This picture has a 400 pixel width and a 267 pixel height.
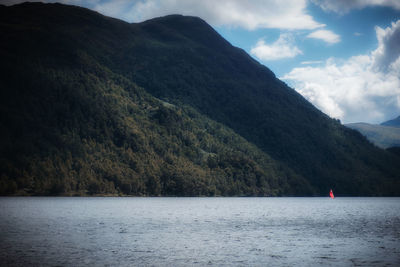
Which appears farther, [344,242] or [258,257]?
[344,242]

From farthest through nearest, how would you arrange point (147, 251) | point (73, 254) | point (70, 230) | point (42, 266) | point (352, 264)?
1. point (70, 230)
2. point (147, 251)
3. point (73, 254)
4. point (352, 264)
5. point (42, 266)

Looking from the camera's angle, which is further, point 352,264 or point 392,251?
point 392,251

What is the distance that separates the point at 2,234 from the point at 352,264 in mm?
46804

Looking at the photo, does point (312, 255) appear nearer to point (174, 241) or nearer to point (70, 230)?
point (174, 241)

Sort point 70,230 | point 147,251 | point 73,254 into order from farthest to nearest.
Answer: point 70,230, point 147,251, point 73,254

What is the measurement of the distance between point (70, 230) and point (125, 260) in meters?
29.1

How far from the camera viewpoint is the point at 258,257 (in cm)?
4453

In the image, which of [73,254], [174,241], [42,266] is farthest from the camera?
[174,241]

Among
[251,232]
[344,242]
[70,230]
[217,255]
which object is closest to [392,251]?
[344,242]

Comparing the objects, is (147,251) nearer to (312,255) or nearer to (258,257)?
(258,257)

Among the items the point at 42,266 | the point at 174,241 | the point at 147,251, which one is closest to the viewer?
the point at 42,266

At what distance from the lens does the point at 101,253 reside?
4538 centimetres

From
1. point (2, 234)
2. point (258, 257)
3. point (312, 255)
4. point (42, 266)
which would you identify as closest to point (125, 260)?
point (42, 266)

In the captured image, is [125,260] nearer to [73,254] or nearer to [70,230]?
[73,254]
